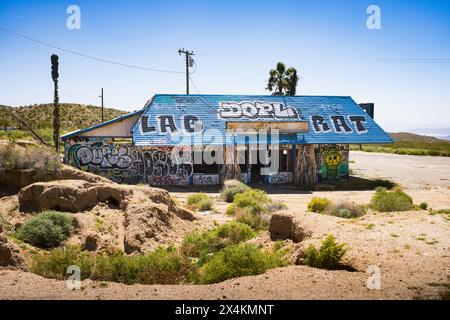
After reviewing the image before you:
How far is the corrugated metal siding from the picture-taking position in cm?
2630

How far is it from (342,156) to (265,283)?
878 inches

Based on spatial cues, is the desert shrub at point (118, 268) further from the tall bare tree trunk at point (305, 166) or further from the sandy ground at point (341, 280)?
the tall bare tree trunk at point (305, 166)

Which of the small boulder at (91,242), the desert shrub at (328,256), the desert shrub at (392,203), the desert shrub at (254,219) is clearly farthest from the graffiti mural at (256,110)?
the desert shrub at (328,256)

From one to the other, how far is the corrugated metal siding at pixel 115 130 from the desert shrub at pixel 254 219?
528 inches

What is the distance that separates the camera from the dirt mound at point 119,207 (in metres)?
12.3

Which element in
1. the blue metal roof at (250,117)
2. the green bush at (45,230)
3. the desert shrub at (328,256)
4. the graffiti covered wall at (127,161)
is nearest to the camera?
the desert shrub at (328,256)

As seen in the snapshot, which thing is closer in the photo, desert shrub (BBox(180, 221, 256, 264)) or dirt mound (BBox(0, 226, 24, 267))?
dirt mound (BBox(0, 226, 24, 267))

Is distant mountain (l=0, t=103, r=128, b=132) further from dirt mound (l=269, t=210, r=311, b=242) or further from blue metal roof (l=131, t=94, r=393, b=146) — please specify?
dirt mound (l=269, t=210, r=311, b=242)

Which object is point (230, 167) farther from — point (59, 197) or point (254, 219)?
point (59, 197)

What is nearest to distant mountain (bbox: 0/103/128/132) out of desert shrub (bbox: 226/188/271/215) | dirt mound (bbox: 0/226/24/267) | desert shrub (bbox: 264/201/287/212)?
desert shrub (bbox: 226/188/271/215)

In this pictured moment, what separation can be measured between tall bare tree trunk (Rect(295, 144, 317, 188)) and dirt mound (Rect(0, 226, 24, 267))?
20017 millimetres
